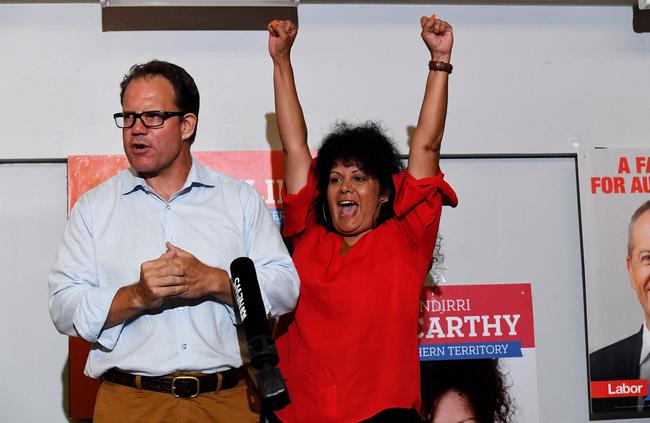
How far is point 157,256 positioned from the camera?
230 centimetres

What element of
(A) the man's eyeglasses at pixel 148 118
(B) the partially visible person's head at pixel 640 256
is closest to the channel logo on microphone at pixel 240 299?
(A) the man's eyeglasses at pixel 148 118

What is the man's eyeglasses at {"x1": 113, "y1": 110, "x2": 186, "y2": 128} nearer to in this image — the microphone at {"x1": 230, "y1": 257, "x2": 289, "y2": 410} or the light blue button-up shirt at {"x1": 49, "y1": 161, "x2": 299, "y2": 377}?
the light blue button-up shirt at {"x1": 49, "y1": 161, "x2": 299, "y2": 377}

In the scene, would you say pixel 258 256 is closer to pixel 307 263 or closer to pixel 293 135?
pixel 307 263

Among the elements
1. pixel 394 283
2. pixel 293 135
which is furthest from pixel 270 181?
pixel 394 283

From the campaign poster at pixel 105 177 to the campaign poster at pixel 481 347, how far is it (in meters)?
0.72

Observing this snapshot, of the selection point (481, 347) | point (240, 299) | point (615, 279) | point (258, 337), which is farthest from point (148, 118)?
point (615, 279)

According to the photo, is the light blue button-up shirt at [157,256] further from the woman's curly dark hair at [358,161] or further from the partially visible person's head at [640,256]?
the partially visible person's head at [640,256]

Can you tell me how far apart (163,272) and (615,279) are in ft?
6.96

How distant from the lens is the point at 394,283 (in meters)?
2.66

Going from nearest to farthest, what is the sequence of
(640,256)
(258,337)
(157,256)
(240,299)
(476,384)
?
(258,337) → (240,299) → (157,256) → (476,384) → (640,256)

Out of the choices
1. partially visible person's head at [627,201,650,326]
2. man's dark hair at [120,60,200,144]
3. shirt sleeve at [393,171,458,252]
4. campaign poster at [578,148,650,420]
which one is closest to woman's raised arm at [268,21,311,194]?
shirt sleeve at [393,171,458,252]

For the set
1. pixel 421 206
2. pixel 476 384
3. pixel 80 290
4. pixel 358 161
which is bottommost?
pixel 476 384

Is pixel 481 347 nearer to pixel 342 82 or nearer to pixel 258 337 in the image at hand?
pixel 342 82

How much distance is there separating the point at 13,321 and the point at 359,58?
5.35ft
